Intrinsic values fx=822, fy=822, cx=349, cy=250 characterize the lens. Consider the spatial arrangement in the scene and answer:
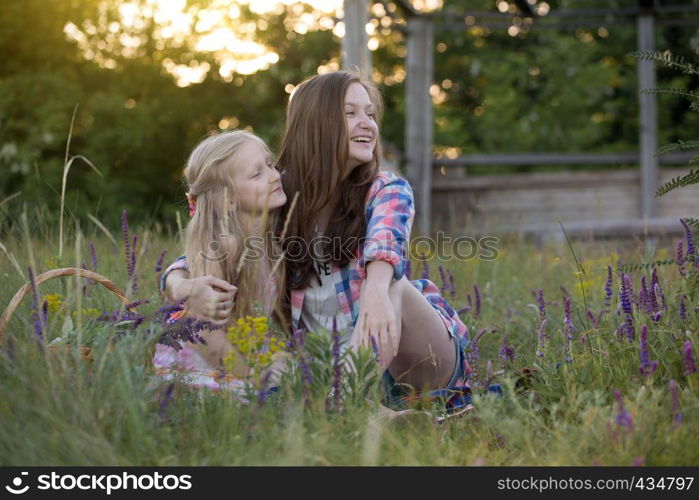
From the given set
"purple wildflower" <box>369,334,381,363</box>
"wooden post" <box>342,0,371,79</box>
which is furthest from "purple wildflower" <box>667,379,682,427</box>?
"wooden post" <box>342,0,371,79</box>

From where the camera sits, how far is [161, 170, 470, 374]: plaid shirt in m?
2.70

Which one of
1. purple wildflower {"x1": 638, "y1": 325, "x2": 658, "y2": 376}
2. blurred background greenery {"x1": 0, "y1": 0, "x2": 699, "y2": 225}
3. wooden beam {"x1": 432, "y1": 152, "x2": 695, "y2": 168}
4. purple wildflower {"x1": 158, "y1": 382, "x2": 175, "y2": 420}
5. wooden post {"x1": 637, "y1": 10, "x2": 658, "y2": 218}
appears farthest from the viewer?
blurred background greenery {"x1": 0, "y1": 0, "x2": 699, "y2": 225}

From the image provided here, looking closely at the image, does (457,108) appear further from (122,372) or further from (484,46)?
(122,372)

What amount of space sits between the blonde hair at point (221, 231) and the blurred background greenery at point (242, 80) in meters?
8.82

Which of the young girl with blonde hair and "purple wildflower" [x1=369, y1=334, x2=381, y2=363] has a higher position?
the young girl with blonde hair

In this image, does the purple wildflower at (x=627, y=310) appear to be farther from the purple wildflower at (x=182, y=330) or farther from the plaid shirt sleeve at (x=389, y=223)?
the purple wildflower at (x=182, y=330)

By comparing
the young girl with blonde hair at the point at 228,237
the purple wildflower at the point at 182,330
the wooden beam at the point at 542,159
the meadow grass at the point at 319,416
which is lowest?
the meadow grass at the point at 319,416

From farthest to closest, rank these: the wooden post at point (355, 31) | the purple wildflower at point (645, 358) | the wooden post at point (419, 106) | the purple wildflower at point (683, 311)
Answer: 1. the wooden post at point (419, 106)
2. the wooden post at point (355, 31)
3. the purple wildflower at point (683, 311)
4. the purple wildflower at point (645, 358)

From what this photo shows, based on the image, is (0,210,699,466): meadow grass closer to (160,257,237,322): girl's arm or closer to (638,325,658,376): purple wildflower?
(638,325,658,376): purple wildflower

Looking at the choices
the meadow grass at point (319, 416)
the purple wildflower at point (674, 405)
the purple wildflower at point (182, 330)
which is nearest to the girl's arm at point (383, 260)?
the meadow grass at point (319, 416)

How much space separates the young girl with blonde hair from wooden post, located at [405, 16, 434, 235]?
5.66m

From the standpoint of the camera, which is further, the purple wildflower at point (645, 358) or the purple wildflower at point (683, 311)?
the purple wildflower at point (683, 311)

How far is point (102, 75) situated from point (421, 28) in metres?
6.51

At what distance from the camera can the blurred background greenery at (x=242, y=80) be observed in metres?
12.2
